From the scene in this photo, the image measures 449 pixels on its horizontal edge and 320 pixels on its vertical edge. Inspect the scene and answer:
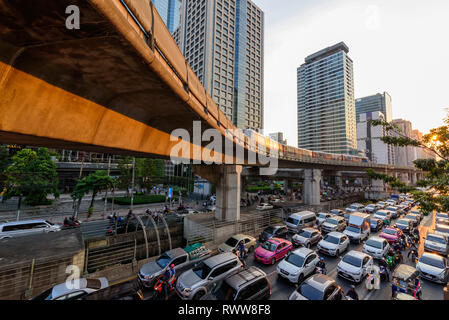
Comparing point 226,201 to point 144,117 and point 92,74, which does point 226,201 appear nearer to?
point 144,117

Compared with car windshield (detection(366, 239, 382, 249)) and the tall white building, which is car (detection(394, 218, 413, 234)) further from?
the tall white building

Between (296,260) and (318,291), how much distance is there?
310cm

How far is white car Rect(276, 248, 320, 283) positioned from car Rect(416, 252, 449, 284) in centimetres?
597

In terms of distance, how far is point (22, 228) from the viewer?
16.2 m

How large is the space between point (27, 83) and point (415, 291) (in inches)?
620

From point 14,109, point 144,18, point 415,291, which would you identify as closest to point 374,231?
point 415,291

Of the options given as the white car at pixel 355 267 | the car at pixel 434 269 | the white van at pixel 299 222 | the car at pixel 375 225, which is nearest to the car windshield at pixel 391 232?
the car at pixel 375 225

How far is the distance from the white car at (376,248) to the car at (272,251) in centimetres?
573

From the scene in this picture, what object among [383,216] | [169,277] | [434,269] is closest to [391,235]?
[434,269]

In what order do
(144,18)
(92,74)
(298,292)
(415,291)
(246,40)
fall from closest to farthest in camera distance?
(144,18), (92,74), (298,292), (415,291), (246,40)

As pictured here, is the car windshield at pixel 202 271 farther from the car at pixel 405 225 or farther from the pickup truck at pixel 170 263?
the car at pixel 405 225

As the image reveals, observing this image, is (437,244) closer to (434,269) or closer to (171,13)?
(434,269)

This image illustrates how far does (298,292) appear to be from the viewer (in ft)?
26.6

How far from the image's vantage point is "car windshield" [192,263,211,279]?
9188 mm
